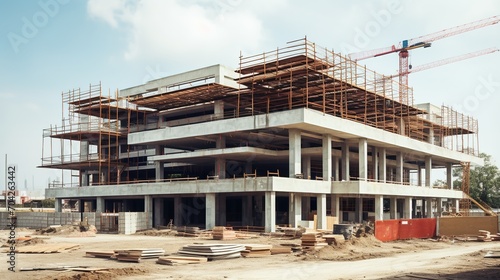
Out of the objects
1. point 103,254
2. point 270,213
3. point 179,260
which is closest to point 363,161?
point 270,213

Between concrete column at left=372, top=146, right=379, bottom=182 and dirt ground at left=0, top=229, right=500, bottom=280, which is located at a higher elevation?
concrete column at left=372, top=146, right=379, bottom=182

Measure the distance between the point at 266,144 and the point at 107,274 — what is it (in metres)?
30.6

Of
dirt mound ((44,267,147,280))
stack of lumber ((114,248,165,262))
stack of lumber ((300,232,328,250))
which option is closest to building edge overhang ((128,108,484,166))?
stack of lumber ((300,232,328,250))

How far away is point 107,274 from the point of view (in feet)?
56.9

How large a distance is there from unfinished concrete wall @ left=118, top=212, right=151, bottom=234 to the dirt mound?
75.9 feet

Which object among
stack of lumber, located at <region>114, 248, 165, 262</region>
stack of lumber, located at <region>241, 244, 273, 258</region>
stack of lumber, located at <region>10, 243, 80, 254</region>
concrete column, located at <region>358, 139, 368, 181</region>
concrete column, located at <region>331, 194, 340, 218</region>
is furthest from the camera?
concrete column, located at <region>358, 139, 368, 181</region>

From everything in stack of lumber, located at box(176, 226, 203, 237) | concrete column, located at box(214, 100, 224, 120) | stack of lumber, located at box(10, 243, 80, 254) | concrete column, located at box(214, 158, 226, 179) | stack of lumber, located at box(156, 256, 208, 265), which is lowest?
stack of lumber, located at box(176, 226, 203, 237)

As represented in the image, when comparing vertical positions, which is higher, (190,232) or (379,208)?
(379,208)

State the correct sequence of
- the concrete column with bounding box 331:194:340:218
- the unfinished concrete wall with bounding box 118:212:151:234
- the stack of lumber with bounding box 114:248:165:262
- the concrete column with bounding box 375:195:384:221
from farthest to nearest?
the concrete column with bounding box 375:195:384:221, the concrete column with bounding box 331:194:340:218, the unfinished concrete wall with bounding box 118:212:151:234, the stack of lumber with bounding box 114:248:165:262

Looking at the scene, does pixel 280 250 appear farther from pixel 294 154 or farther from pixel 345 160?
pixel 345 160

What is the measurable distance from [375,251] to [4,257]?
648 inches

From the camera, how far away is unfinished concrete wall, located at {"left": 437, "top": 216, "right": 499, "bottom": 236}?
1388 inches

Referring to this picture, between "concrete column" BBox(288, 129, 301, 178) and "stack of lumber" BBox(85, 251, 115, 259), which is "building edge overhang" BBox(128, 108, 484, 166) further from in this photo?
"stack of lumber" BBox(85, 251, 115, 259)

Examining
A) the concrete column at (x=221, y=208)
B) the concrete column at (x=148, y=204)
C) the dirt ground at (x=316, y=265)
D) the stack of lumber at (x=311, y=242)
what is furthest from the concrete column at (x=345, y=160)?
the stack of lumber at (x=311, y=242)
